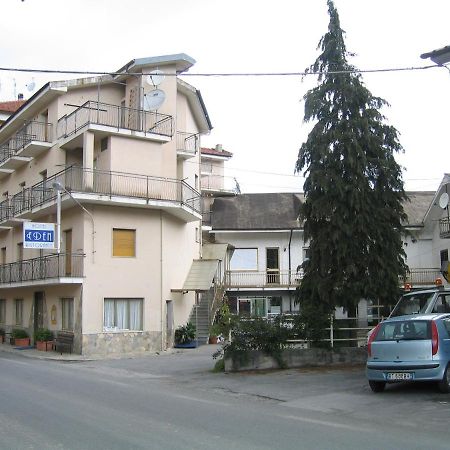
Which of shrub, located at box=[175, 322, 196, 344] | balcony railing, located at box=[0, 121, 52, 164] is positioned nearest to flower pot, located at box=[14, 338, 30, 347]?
shrub, located at box=[175, 322, 196, 344]

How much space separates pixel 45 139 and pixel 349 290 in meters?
19.3

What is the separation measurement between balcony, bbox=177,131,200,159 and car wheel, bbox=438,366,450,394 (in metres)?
21.3

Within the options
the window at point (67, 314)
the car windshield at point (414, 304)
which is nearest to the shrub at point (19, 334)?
the window at point (67, 314)

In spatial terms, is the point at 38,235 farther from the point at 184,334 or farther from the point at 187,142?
the point at 187,142

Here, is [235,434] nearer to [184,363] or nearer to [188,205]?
[184,363]

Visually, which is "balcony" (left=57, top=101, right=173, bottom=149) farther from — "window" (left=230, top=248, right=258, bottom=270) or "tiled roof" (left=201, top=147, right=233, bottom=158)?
"tiled roof" (left=201, top=147, right=233, bottom=158)

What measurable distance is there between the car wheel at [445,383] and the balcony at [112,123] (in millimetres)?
19334

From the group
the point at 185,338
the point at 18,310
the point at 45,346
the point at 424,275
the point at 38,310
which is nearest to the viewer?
the point at 45,346

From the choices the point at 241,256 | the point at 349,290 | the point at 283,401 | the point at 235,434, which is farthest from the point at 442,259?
the point at 235,434

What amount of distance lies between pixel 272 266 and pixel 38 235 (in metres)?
19.0

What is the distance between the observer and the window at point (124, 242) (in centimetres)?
2666

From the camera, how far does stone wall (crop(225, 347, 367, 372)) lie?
16344mm

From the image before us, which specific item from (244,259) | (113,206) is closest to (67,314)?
(113,206)

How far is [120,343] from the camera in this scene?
84.5ft
